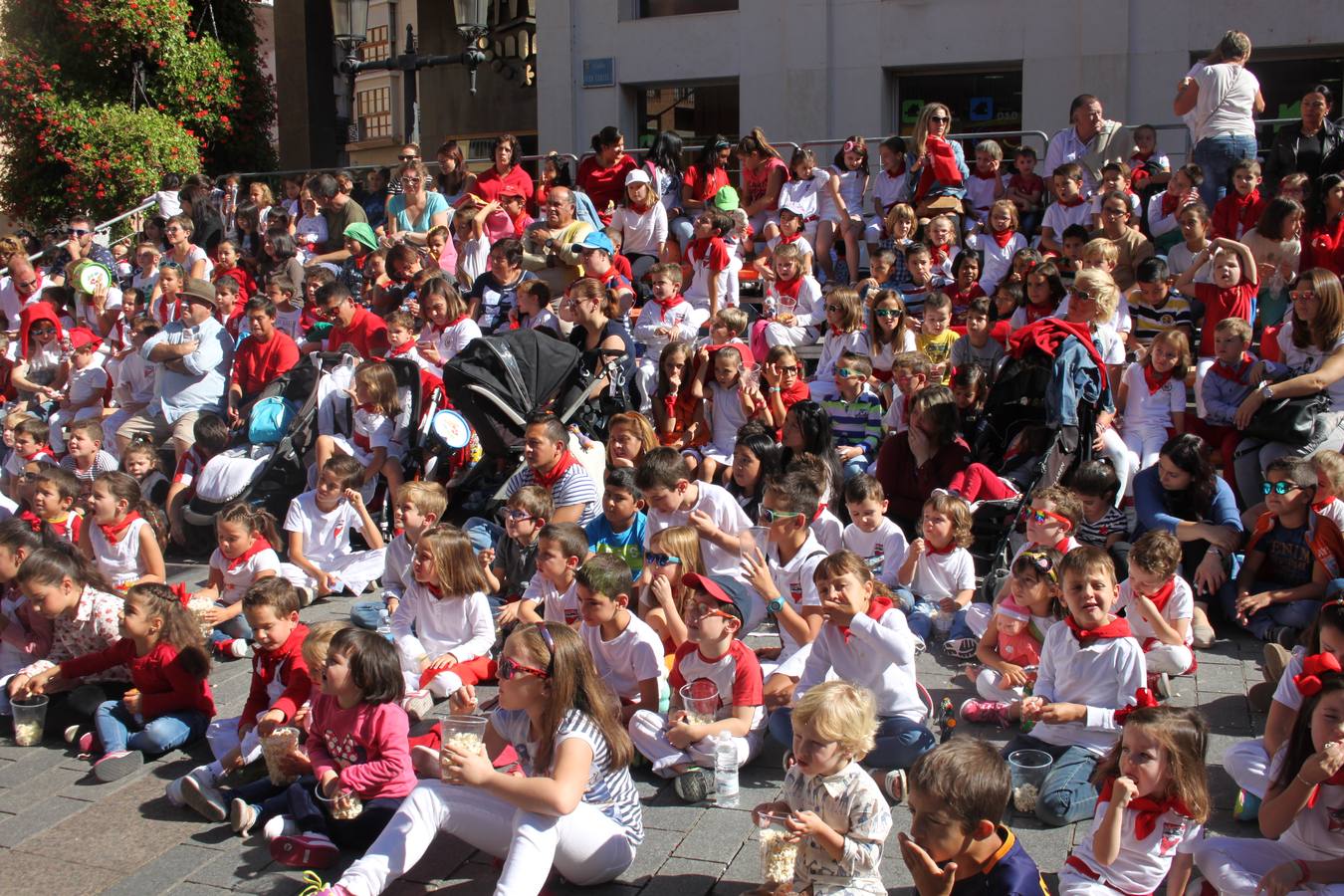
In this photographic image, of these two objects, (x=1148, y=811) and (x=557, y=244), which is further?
(x=557, y=244)

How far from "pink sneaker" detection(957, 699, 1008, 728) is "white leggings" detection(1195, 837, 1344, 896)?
147 centimetres

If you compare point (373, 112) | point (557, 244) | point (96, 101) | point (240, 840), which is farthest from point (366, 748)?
point (373, 112)

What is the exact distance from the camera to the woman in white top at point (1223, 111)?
396 inches

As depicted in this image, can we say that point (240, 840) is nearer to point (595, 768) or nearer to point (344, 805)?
point (344, 805)

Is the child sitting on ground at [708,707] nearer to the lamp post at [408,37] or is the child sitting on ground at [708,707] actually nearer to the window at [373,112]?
the lamp post at [408,37]

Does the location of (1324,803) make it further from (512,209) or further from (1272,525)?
(512,209)

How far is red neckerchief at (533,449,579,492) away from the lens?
24.5 feet

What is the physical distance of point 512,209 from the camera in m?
12.4

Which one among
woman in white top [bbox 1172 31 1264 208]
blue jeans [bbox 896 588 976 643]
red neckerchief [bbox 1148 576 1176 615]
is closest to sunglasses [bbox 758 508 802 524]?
blue jeans [bbox 896 588 976 643]

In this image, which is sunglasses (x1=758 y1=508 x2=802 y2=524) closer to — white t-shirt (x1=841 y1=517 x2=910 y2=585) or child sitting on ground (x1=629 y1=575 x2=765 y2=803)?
white t-shirt (x1=841 y1=517 x2=910 y2=585)

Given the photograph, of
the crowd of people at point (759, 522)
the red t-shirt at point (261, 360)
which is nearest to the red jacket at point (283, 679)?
the crowd of people at point (759, 522)

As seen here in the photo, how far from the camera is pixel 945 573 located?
664cm

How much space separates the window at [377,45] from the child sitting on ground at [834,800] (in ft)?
81.8

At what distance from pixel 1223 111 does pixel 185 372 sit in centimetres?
796
